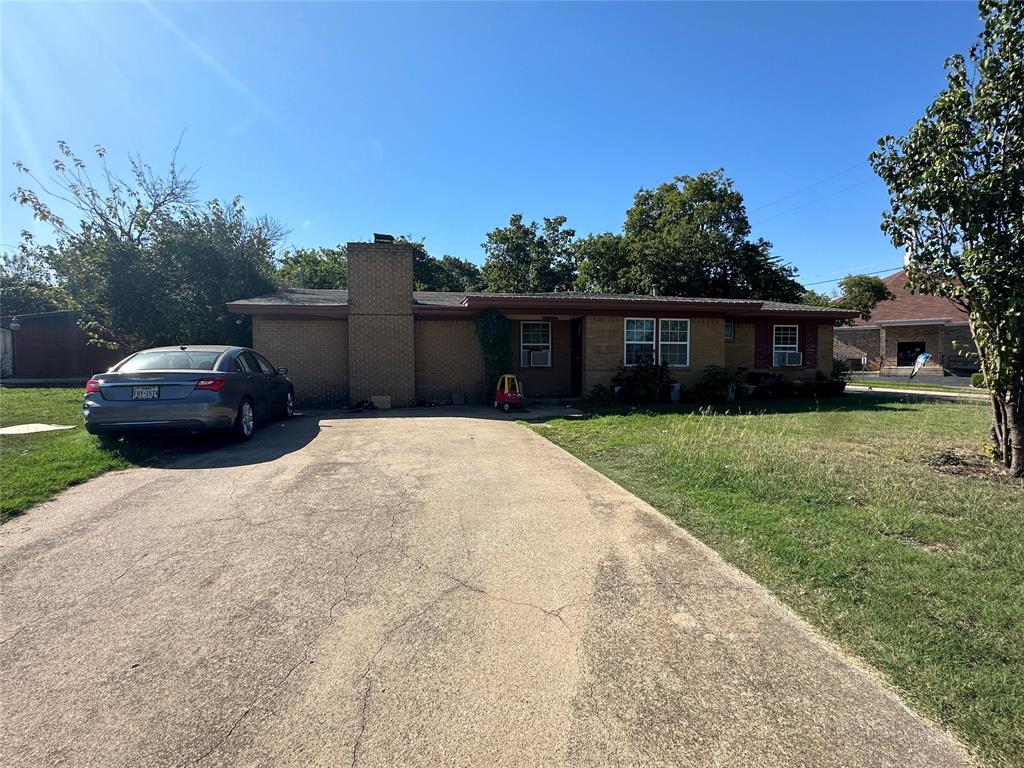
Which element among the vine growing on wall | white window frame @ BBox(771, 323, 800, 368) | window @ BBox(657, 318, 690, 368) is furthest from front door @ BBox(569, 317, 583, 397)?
white window frame @ BBox(771, 323, 800, 368)

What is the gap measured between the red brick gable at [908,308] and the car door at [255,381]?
99.8 ft

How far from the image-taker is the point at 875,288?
3170cm

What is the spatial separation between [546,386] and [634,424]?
560 centimetres

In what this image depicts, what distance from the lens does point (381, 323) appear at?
13.1m

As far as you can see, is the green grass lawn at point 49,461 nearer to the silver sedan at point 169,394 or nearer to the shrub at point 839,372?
the silver sedan at point 169,394

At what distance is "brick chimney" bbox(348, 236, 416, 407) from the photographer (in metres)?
12.9

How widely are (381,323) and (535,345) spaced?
4364 mm

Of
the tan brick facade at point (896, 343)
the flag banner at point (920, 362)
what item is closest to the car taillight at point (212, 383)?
the flag banner at point (920, 362)

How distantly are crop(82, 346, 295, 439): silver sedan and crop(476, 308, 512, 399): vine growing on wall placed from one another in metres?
6.57

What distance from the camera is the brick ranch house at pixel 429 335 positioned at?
12.9m

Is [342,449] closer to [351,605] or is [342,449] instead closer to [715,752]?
[351,605]

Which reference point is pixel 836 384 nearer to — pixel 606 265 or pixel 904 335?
pixel 606 265

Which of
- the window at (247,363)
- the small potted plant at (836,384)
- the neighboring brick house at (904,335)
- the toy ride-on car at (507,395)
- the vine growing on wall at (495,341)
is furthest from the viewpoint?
the neighboring brick house at (904,335)

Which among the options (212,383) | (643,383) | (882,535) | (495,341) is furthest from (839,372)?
(212,383)
